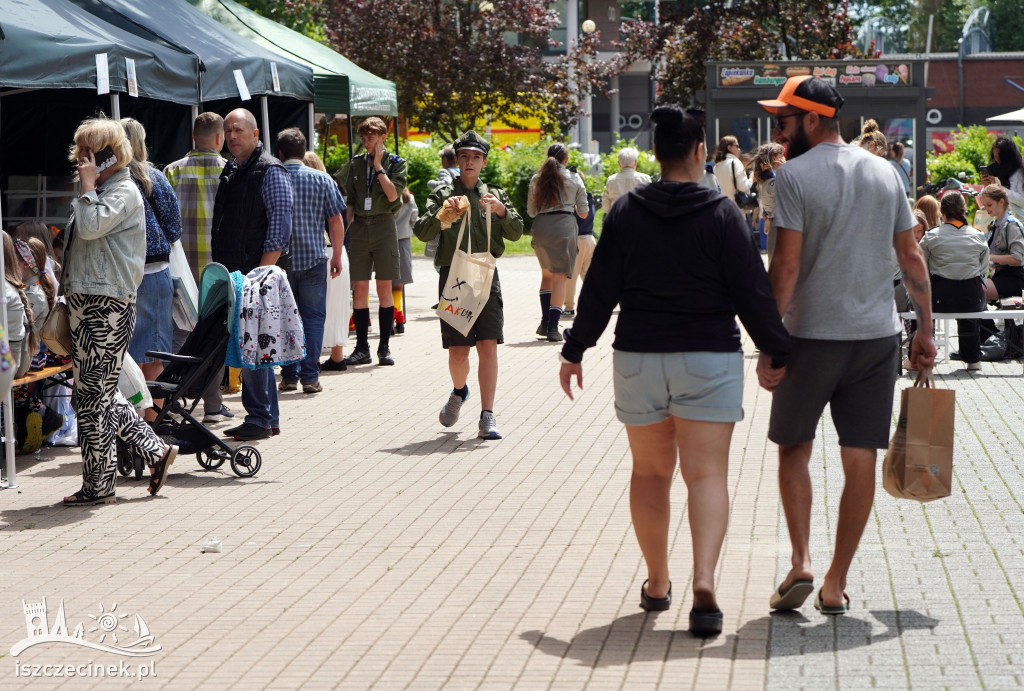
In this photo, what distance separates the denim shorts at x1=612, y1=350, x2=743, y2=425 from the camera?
482 cm

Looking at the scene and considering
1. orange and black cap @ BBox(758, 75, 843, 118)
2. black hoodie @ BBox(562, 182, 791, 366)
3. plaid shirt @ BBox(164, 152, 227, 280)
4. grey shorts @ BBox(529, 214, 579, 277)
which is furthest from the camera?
grey shorts @ BBox(529, 214, 579, 277)

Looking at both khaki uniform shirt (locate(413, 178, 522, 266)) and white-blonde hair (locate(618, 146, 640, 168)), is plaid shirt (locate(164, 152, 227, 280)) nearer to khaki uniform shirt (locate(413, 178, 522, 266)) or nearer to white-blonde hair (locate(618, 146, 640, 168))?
khaki uniform shirt (locate(413, 178, 522, 266))

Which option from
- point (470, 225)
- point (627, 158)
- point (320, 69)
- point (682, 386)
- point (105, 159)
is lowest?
point (682, 386)

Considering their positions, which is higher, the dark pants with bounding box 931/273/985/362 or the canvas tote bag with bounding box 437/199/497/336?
the canvas tote bag with bounding box 437/199/497/336

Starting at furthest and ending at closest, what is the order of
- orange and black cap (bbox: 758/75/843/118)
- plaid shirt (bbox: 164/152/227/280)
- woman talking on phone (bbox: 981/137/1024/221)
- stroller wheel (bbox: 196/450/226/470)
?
woman talking on phone (bbox: 981/137/1024/221) → plaid shirt (bbox: 164/152/227/280) → stroller wheel (bbox: 196/450/226/470) → orange and black cap (bbox: 758/75/843/118)

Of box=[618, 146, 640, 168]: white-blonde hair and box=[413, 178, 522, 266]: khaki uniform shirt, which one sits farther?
box=[618, 146, 640, 168]: white-blonde hair

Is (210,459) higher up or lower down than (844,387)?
lower down

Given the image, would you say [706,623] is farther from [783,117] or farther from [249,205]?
[249,205]

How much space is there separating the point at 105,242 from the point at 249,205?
9.10 feet

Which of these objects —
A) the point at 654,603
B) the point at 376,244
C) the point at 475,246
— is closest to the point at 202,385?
the point at 475,246

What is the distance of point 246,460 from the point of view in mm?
7941

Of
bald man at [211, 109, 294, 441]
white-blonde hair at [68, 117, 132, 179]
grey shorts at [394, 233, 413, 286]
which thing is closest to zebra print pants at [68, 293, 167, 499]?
white-blonde hair at [68, 117, 132, 179]

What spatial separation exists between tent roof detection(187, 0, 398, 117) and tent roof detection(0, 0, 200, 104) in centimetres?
369

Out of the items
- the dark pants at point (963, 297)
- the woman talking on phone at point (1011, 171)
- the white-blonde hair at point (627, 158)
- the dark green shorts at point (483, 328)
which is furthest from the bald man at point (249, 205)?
the woman talking on phone at point (1011, 171)
